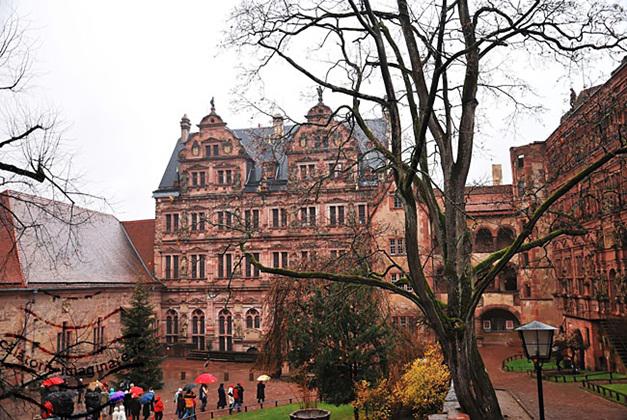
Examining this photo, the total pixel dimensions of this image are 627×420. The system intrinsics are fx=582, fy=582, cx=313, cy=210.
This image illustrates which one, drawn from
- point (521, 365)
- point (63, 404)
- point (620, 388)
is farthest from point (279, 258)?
point (63, 404)

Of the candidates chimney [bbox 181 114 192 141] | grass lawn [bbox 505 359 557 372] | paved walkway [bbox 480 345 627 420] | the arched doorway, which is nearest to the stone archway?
the arched doorway

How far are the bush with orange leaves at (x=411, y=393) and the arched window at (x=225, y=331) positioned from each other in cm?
2385

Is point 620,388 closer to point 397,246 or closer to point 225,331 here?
point 397,246

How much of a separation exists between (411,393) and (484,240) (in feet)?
83.1

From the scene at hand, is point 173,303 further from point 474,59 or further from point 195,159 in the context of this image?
point 474,59

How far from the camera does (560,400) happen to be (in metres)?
18.6

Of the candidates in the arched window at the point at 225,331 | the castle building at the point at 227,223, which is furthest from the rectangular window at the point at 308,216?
the arched window at the point at 225,331

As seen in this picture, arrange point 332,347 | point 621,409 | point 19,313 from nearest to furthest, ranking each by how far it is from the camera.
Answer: point 621,409, point 332,347, point 19,313

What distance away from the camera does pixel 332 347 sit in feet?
58.5

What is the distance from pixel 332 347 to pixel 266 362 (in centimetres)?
941

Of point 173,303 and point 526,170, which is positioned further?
point 173,303

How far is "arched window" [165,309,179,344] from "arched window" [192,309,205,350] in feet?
4.19

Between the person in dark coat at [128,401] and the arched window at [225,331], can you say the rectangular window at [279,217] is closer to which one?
the arched window at [225,331]

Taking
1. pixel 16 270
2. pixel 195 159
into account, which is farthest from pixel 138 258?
pixel 16 270
